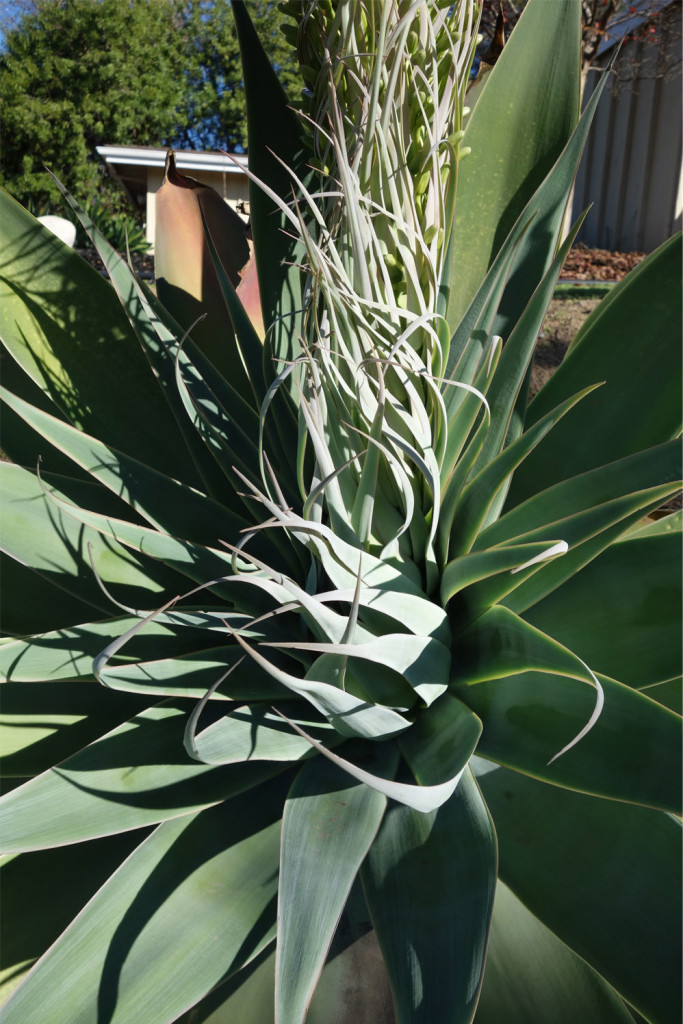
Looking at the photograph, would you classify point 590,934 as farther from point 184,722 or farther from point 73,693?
point 73,693

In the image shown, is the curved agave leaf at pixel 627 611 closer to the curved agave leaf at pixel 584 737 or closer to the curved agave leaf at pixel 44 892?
the curved agave leaf at pixel 584 737

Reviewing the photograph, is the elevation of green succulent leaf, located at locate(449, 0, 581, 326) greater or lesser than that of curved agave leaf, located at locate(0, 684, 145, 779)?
A: greater

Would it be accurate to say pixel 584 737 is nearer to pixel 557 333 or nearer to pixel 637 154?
pixel 557 333

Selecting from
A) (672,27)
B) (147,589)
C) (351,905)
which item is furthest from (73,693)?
(672,27)

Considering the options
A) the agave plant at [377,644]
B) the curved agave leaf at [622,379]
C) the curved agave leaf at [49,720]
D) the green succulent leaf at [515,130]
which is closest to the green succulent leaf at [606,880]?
the agave plant at [377,644]

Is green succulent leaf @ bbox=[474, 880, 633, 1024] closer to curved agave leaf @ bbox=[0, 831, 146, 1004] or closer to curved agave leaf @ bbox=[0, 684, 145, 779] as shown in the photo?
curved agave leaf @ bbox=[0, 831, 146, 1004]

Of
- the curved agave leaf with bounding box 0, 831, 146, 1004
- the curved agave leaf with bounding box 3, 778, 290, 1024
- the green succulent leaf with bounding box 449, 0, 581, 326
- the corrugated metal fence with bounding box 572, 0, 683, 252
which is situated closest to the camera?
the curved agave leaf with bounding box 3, 778, 290, 1024

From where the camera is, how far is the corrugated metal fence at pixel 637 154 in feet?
28.5

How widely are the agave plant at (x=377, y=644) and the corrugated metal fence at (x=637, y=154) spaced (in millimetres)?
8569

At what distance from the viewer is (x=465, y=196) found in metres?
1.25

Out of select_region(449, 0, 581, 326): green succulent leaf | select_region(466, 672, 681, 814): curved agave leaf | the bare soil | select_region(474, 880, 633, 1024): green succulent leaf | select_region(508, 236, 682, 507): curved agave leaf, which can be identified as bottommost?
the bare soil

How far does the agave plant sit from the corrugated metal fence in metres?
8.57

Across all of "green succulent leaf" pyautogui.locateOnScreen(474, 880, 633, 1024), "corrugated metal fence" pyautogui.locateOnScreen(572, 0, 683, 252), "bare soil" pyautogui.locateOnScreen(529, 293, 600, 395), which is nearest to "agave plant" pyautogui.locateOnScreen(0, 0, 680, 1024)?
"green succulent leaf" pyautogui.locateOnScreen(474, 880, 633, 1024)

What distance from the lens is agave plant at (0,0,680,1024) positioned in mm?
760
